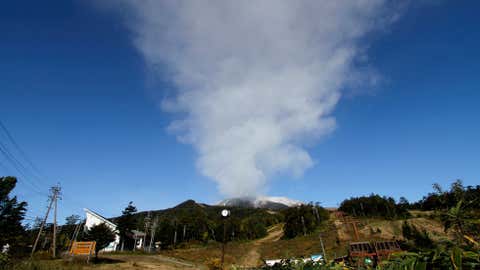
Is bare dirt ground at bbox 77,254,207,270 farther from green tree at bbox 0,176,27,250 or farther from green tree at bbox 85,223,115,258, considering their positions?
green tree at bbox 0,176,27,250

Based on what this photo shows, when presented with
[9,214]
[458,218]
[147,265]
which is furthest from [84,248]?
[458,218]

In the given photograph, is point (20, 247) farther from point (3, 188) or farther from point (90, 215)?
point (90, 215)

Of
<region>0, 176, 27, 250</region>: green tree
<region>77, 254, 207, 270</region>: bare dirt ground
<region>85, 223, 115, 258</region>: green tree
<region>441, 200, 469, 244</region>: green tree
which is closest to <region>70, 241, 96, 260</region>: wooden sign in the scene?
<region>85, 223, 115, 258</region>: green tree

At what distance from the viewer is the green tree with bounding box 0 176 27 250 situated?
33.8m

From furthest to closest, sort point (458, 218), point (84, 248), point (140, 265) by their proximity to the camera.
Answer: point (84, 248) < point (140, 265) < point (458, 218)

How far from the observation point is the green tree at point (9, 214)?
3384 centimetres

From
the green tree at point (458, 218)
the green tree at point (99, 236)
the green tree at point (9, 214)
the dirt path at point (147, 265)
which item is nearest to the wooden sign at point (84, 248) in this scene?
the green tree at point (99, 236)

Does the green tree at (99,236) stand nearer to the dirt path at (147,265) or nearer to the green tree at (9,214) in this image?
the dirt path at (147,265)

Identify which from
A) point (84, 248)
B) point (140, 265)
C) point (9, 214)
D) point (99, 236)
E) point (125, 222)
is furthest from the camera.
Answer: point (125, 222)

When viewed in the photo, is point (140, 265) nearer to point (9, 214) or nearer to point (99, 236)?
point (99, 236)

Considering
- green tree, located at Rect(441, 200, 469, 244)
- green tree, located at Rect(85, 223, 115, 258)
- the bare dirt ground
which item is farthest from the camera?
green tree, located at Rect(85, 223, 115, 258)

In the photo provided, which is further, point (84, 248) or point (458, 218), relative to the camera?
point (84, 248)

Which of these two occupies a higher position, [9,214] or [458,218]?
[9,214]

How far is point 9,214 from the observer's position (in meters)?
35.8
